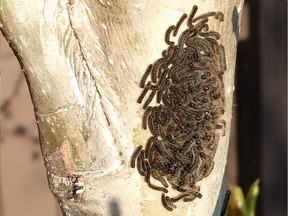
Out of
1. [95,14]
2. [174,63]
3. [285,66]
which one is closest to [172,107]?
[174,63]

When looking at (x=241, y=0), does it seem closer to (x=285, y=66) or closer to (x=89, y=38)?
(x=89, y=38)

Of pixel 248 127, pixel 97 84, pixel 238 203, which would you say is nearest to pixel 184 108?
pixel 97 84

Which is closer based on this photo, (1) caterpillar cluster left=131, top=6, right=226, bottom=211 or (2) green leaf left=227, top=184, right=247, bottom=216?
(1) caterpillar cluster left=131, top=6, right=226, bottom=211

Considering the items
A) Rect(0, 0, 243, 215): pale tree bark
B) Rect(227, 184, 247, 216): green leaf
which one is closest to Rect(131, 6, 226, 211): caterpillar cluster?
Rect(0, 0, 243, 215): pale tree bark

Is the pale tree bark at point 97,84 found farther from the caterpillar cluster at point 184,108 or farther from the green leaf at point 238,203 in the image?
the green leaf at point 238,203

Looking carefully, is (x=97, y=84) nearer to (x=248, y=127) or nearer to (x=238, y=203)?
(x=238, y=203)

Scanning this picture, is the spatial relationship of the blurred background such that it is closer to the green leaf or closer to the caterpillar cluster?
the green leaf
